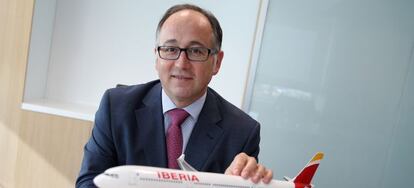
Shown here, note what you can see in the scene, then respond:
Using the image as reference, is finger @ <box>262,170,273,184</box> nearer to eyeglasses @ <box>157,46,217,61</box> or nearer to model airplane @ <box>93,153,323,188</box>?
model airplane @ <box>93,153,323,188</box>

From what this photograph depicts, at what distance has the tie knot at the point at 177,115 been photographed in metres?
1.73

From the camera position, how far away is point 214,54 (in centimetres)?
162

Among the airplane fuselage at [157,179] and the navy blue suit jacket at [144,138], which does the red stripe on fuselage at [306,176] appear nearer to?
the navy blue suit jacket at [144,138]

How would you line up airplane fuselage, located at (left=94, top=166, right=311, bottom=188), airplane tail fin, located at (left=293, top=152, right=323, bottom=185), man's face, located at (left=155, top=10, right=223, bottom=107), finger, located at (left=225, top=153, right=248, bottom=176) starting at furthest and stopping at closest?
airplane tail fin, located at (left=293, top=152, right=323, bottom=185) → man's face, located at (left=155, top=10, right=223, bottom=107) → finger, located at (left=225, top=153, right=248, bottom=176) → airplane fuselage, located at (left=94, top=166, right=311, bottom=188)

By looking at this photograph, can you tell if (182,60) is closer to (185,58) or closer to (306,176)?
(185,58)

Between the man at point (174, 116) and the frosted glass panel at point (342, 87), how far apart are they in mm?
1751

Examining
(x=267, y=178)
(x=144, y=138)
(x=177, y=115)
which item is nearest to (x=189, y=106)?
(x=177, y=115)

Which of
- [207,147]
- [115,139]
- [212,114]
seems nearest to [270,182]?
[207,147]

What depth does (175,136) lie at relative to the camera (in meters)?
1.69

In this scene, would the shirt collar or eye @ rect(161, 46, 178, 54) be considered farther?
the shirt collar

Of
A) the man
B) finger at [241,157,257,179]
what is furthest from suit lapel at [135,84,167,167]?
finger at [241,157,257,179]

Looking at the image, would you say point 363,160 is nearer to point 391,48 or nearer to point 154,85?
point 391,48

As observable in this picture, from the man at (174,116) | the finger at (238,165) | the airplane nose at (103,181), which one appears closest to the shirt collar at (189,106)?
the man at (174,116)

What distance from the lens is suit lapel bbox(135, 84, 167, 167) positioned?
5.43 feet
